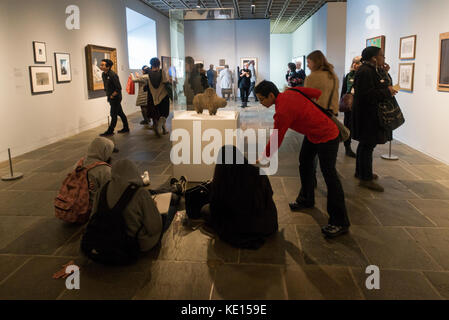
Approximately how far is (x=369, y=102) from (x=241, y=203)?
→ 2466 mm

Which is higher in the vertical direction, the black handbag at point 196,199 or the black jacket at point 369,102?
the black jacket at point 369,102

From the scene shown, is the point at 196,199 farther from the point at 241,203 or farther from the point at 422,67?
the point at 422,67

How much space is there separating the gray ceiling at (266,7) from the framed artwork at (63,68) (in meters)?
7.20

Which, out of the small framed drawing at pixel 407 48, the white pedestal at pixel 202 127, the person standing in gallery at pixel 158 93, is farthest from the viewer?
the person standing in gallery at pixel 158 93

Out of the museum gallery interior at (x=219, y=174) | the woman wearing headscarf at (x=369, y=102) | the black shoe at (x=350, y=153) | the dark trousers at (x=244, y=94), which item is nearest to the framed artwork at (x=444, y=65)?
the museum gallery interior at (x=219, y=174)

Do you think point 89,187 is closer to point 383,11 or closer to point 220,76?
point 220,76

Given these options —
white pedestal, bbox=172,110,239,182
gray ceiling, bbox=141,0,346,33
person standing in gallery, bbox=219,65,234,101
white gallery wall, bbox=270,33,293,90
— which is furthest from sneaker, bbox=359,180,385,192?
white gallery wall, bbox=270,33,293,90

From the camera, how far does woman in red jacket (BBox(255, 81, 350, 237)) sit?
3148mm

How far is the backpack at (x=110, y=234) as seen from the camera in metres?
2.88

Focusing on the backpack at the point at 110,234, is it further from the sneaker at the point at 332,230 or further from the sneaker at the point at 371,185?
the sneaker at the point at 371,185

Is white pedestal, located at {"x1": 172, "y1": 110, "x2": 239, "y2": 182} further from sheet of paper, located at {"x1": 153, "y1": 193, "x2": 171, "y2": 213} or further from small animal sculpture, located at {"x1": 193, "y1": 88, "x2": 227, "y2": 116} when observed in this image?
sheet of paper, located at {"x1": 153, "y1": 193, "x2": 171, "y2": 213}

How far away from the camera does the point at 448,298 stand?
2566 mm

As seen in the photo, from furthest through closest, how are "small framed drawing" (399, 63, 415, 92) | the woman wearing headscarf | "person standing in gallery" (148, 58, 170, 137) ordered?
"person standing in gallery" (148, 58, 170, 137) < "small framed drawing" (399, 63, 415, 92) < the woman wearing headscarf

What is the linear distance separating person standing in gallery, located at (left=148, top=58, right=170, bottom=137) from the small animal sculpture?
3.24 meters
